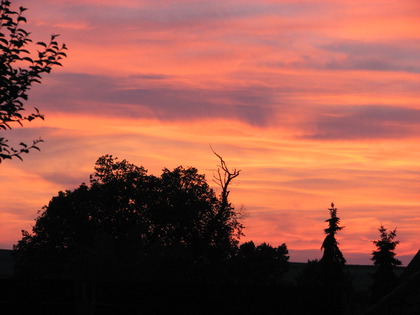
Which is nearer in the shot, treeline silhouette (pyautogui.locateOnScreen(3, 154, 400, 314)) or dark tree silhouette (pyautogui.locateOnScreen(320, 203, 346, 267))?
treeline silhouette (pyautogui.locateOnScreen(3, 154, 400, 314))

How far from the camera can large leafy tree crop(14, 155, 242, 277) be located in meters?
76.4

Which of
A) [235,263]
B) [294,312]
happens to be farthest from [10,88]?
[235,263]

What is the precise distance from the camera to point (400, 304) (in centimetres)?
1823

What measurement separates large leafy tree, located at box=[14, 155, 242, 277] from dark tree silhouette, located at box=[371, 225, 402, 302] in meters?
15.5

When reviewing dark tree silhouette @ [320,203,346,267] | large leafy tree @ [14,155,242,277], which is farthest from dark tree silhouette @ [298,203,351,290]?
large leafy tree @ [14,155,242,277]

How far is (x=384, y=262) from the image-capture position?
78562 millimetres

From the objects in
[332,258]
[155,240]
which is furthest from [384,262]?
[155,240]

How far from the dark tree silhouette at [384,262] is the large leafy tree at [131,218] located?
15549mm

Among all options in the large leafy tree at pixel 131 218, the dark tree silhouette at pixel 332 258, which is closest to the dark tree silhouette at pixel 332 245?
the dark tree silhouette at pixel 332 258

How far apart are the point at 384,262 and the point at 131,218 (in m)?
28.2

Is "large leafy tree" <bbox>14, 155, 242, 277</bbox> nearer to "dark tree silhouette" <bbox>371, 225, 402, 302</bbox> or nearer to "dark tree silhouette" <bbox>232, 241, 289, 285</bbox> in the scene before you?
"dark tree silhouette" <bbox>232, 241, 289, 285</bbox>

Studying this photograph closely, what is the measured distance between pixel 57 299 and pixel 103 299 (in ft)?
3.63

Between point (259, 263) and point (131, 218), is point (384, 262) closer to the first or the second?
point (259, 263)

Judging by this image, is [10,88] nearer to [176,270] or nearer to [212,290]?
[212,290]
